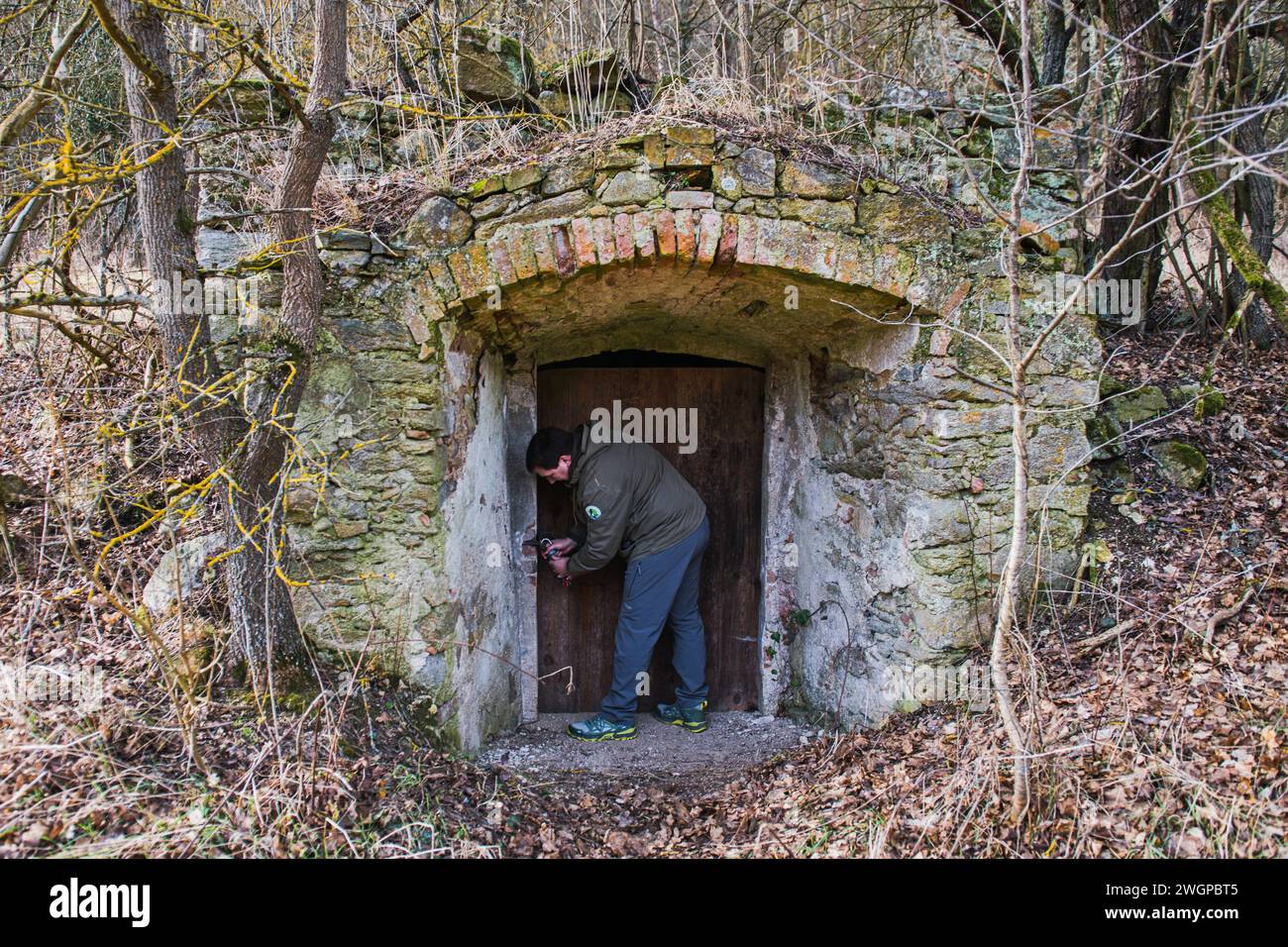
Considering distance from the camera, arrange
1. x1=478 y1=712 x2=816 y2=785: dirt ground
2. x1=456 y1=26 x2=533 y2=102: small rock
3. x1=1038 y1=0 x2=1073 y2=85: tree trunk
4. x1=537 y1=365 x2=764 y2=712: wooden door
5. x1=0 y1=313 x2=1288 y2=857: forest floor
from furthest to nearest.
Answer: x1=1038 y1=0 x2=1073 y2=85: tree trunk
x1=537 y1=365 x2=764 y2=712: wooden door
x1=478 y1=712 x2=816 y2=785: dirt ground
x1=456 y1=26 x2=533 y2=102: small rock
x1=0 y1=313 x2=1288 y2=857: forest floor

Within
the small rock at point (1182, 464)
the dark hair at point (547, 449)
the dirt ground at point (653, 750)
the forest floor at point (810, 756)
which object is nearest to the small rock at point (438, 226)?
the dark hair at point (547, 449)

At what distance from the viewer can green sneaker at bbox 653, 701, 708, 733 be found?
4227 millimetres

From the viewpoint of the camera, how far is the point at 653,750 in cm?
400

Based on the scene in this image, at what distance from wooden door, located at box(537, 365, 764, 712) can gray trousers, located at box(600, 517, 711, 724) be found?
262mm

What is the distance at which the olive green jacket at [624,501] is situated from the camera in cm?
392

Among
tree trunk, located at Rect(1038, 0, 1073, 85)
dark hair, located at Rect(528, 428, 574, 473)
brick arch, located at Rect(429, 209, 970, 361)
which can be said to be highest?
tree trunk, located at Rect(1038, 0, 1073, 85)

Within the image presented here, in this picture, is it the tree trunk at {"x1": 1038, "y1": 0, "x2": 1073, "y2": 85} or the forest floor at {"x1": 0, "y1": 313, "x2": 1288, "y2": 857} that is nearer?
the forest floor at {"x1": 0, "y1": 313, "x2": 1288, "y2": 857}

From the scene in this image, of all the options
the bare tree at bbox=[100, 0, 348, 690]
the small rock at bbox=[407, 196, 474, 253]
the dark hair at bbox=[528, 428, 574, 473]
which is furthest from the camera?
the dark hair at bbox=[528, 428, 574, 473]

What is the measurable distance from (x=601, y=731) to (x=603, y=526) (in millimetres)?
1091

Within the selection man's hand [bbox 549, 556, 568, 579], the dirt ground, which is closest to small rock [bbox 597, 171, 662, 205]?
man's hand [bbox 549, 556, 568, 579]

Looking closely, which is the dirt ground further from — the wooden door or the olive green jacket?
the olive green jacket

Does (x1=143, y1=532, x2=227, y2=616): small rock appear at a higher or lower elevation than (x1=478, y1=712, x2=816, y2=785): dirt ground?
higher

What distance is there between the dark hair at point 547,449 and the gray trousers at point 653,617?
2.20 ft

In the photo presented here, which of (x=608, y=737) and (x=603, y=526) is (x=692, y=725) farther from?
(x=603, y=526)
